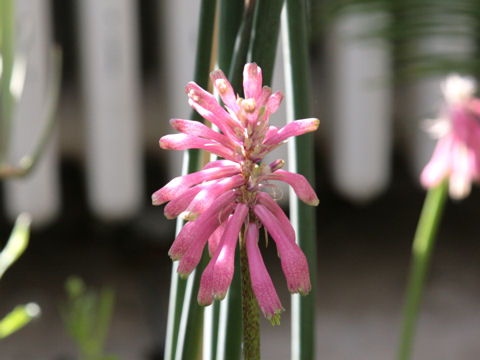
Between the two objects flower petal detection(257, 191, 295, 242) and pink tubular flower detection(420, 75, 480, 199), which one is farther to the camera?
pink tubular flower detection(420, 75, 480, 199)

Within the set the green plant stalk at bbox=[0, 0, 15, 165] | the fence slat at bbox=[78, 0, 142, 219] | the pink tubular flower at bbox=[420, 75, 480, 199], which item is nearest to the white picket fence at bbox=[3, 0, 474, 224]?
the fence slat at bbox=[78, 0, 142, 219]

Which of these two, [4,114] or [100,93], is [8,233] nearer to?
[100,93]

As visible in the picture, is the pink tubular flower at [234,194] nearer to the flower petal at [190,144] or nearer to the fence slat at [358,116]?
the flower petal at [190,144]

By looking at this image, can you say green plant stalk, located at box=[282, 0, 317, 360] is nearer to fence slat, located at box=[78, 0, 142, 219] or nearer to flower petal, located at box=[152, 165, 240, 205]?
flower petal, located at box=[152, 165, 240, 205]

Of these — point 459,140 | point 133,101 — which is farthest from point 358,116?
point 459,140

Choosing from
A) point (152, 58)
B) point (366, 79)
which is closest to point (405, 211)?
point (366, 79)

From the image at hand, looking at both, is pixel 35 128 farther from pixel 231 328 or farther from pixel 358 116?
pixel 231 328

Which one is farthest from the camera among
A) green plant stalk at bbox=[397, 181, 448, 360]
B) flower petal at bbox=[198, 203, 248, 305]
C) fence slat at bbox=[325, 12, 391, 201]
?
fence slat at bbox=[325, 12, 391, 201]
